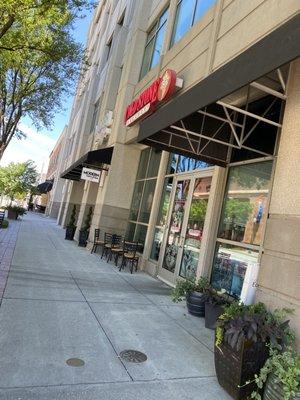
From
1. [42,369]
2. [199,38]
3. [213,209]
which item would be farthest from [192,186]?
[42,369]

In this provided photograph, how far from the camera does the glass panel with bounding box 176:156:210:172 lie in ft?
32.6

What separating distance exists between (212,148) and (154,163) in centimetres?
525

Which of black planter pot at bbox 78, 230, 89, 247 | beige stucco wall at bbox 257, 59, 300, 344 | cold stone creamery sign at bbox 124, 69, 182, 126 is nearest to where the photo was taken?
beige stucco wall at bbox 257, 59, 300, 344

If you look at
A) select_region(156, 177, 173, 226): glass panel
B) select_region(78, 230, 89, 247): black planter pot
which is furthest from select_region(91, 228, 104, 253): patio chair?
select_region(156, 177, 173, 226): glass panel

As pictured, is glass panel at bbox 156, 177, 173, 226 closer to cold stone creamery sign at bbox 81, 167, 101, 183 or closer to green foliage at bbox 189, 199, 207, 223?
green foliage at bbox 189, 199, 207, 223

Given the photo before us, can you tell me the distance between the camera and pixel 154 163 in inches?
536

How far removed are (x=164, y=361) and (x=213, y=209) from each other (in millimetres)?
4277

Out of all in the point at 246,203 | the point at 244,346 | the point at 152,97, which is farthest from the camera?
the point at 152,97

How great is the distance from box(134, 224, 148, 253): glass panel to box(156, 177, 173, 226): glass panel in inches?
44.1

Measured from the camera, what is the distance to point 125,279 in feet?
33.4

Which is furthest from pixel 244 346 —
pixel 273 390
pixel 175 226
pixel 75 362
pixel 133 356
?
pixel 175 226

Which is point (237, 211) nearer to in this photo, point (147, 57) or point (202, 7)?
point (202, 7)

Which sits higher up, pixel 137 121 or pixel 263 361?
pixel 137 121

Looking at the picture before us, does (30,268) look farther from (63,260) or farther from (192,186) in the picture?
(192,186)
